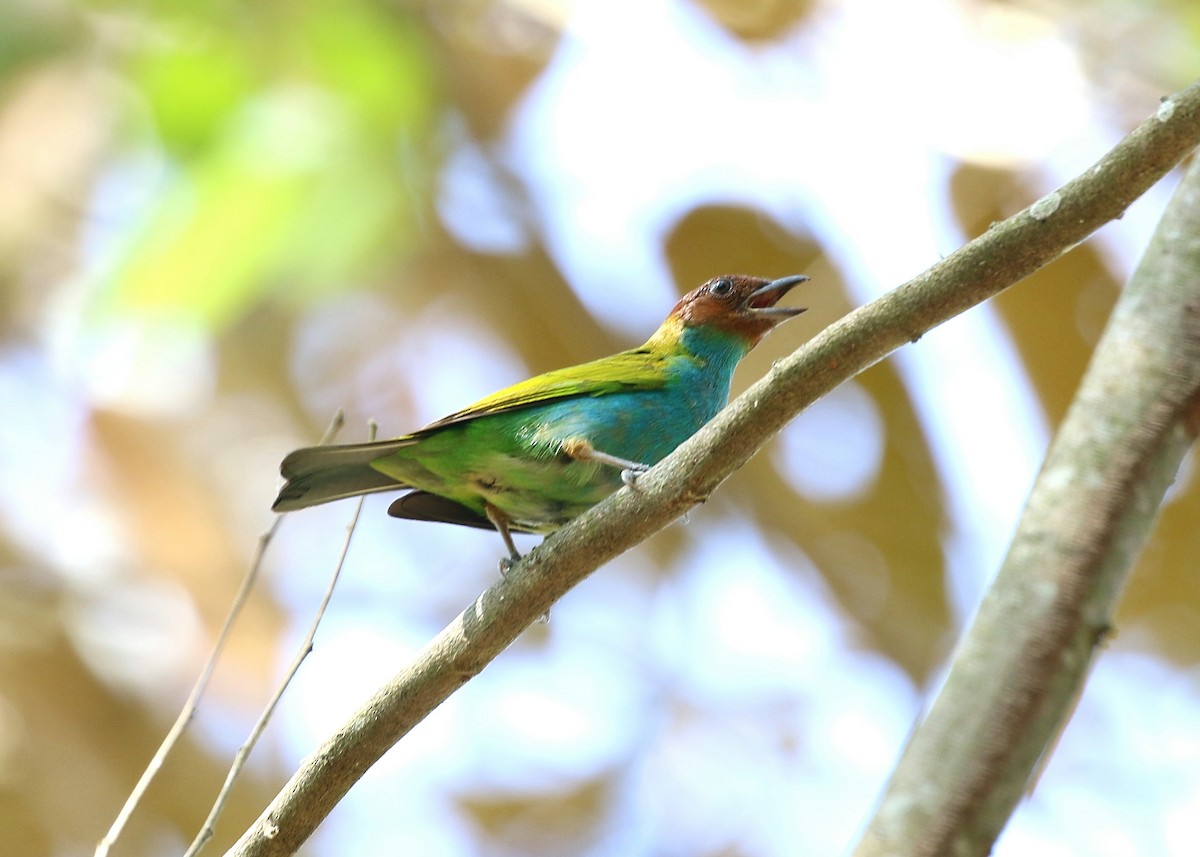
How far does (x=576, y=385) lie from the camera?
174 inches

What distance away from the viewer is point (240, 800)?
860 centimetres

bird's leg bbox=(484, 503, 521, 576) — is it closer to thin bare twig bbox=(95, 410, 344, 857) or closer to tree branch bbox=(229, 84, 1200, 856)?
thin bare twig bbox=(95, 410, 344, 857)

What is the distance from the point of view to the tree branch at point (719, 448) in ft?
9.23

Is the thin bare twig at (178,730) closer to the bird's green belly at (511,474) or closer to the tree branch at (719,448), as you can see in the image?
the tree branch at (719,448)

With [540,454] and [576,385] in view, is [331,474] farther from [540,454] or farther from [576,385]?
[576,385]

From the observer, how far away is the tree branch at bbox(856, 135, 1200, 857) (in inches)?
83.4

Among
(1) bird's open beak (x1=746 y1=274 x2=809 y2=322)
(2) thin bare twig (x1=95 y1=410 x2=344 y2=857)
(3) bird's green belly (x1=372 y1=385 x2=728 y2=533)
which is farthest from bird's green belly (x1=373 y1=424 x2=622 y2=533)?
(1) bird's open beak (x1=746 y1=274 x2=809 y2=322)

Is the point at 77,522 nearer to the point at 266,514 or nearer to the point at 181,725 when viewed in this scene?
the point at 266,514

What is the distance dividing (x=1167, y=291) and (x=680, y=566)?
22.5 feet

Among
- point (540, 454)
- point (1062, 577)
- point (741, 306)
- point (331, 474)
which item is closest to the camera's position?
point (1062, 577)

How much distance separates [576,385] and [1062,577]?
7.57 ft

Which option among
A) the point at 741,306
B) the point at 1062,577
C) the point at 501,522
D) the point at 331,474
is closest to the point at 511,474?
the point at 501,522

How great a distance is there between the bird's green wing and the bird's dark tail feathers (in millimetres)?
234

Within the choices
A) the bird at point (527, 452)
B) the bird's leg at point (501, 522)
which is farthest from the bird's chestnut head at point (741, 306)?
the bird's leg at point (501, 522)
